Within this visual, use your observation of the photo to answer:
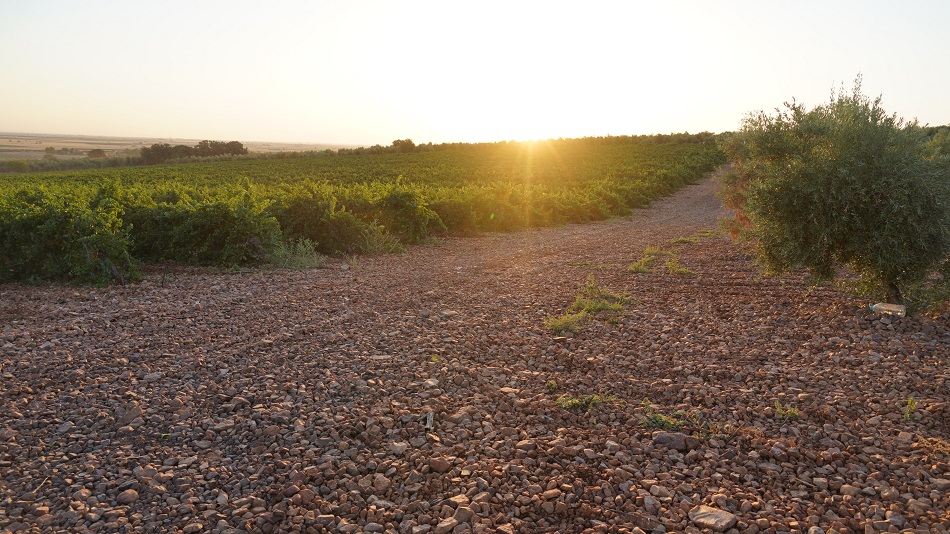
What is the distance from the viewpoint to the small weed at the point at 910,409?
4.99 meters

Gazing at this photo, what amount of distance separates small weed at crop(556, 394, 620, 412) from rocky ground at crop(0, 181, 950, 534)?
21mm

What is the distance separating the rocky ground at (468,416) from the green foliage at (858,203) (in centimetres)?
70

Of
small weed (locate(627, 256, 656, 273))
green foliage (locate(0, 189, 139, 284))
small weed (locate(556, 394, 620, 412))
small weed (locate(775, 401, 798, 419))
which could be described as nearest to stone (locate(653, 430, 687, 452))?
small weed (locate(556, 394, 620, 412))

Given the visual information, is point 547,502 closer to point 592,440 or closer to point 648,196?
point 592,440

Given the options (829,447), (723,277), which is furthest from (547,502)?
(723,277)

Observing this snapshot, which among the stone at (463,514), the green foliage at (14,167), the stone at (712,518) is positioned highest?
the green foliage at (14,167)

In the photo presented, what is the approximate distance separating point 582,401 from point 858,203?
5.00 metres

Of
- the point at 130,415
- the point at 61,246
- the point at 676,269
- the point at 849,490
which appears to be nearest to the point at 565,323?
the point at 849,490

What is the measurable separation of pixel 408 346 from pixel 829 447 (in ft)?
14.1

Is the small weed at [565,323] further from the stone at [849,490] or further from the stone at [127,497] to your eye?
the stone at [127,497]

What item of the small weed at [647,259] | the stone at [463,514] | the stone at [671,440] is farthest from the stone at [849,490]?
the small weed at [647,259]

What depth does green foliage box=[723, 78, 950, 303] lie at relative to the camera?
750 cm

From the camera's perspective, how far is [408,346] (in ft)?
23.1

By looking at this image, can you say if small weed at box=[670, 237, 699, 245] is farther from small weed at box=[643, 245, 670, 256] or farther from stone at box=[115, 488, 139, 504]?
stone at box=[115, 488, 139, 504]
